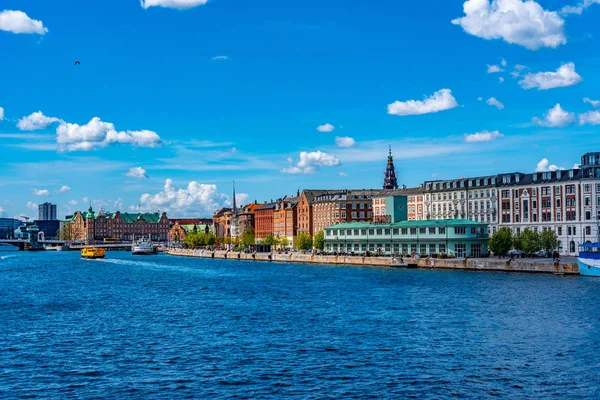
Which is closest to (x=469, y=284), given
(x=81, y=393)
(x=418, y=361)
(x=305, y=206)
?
(x=418, y=361)

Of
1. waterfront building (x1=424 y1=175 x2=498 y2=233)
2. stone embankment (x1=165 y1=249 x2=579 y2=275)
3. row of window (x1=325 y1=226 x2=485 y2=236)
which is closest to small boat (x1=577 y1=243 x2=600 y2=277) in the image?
stone embankment (x1=165 y1=249 x2=579 y2=275)

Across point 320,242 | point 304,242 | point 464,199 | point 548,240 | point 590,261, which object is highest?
point 464,199

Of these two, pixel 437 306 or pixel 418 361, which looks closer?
pixel 418 361

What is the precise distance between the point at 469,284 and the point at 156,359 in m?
46.8

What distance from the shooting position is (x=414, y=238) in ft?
408

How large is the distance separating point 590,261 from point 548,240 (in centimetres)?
2597

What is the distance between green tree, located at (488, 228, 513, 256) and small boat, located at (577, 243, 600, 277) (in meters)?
25.4

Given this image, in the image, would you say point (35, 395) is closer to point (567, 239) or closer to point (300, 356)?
point (300, 356)

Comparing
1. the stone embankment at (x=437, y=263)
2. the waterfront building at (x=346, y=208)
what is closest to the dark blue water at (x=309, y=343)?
the stone embankment at (x=437, y=263)

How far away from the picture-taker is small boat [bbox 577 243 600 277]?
275ft

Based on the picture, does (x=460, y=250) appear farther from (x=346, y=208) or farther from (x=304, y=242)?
(x=346, y=208)

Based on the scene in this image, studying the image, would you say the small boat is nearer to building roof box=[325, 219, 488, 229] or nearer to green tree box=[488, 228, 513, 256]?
green tree box=[488, 228, 513, 256]

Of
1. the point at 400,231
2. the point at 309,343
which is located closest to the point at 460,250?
the point at 400,231

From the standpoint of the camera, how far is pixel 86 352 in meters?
40.5
